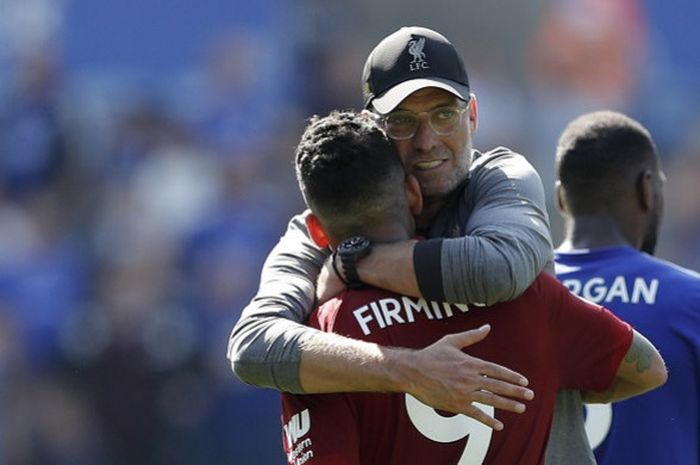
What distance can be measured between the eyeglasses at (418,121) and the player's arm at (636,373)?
0.67 metres

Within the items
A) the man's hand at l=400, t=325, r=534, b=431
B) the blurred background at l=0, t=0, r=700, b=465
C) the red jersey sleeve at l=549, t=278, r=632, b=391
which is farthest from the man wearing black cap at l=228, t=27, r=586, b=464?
the blurred background at l=0, t=0, r=700, b=465

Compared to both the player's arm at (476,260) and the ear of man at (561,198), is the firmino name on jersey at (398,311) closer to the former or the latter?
the player's arm at (476,260)

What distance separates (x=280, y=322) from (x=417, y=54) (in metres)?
0.76

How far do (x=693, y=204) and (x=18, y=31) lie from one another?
4673mm

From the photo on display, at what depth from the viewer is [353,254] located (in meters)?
3.00

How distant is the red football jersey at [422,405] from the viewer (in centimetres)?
295

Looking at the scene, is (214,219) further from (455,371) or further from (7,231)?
(455,371)

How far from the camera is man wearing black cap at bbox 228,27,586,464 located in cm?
280

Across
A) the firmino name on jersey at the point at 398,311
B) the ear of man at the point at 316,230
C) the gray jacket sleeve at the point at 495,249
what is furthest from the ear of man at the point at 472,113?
the firmino name on jersey at the point at 398,311

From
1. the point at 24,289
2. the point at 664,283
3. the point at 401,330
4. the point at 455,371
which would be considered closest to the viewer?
the point at 455,371

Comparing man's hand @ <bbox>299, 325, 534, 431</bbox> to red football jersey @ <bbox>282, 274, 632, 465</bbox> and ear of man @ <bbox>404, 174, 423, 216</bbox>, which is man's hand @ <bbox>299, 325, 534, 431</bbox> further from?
ear of man @ <bbox>404, 174, 423, 216</bbox>

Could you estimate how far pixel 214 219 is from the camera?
8.61m

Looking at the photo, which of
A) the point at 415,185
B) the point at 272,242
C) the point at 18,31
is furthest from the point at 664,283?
the point at 18,31

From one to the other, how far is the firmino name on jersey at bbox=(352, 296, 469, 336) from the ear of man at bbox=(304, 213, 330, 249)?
0.80 ft
